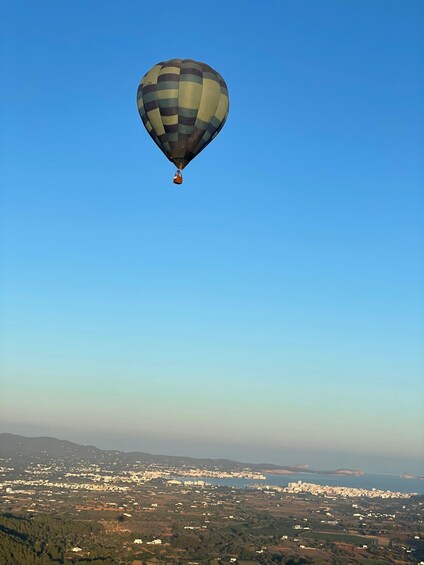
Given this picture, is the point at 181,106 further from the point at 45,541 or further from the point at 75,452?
the point at 75,452

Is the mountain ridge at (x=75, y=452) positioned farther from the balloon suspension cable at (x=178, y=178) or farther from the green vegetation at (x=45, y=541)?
the balloon suspension cable at (x=178, y=178)

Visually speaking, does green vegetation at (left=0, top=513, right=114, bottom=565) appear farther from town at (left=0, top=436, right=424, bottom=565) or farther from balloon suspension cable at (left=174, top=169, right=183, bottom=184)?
balloon suspension cable at (left=174, top=169, right=183, bottom=184)

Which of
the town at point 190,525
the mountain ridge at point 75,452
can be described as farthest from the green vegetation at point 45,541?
the mountain ridge at point 75,452

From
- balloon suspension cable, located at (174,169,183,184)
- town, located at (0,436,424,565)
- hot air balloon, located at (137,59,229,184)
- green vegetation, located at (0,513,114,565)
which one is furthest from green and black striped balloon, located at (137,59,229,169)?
town, located at (0,436,424,565)

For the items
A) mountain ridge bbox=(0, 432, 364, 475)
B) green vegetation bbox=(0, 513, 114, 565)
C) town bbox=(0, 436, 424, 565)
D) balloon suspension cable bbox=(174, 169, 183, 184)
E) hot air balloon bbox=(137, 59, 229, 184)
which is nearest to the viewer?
balloon suspension cable bbox=(174, 169, 183, 184)

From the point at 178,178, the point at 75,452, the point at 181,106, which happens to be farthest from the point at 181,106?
the point at 75,452

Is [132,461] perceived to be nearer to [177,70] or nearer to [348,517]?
[348,517]

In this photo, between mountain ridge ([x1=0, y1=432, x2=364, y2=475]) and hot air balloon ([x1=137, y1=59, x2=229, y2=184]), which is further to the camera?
mountain ridge ([x1=0, y1=432, x2=364, y2=475])

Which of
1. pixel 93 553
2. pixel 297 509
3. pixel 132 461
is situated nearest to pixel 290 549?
pixel 93 553

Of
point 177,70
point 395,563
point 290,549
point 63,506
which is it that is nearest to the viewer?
point 177,70
